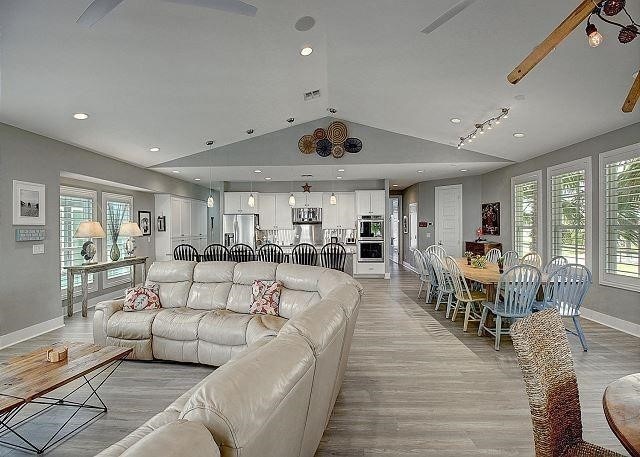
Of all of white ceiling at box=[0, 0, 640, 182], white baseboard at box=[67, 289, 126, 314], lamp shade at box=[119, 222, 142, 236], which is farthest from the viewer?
lamp shade at box=[119, 222, 142, 236]

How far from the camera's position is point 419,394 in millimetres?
3076

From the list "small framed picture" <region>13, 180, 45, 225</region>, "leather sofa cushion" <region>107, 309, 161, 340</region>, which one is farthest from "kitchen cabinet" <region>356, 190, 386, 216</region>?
"small framed picture" <region>13, 180, 45, 225</region>

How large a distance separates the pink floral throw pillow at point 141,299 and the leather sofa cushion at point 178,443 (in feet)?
11.6

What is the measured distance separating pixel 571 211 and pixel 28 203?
7.77 meters

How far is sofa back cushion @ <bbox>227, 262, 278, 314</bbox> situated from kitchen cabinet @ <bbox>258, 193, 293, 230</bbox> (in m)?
5.70

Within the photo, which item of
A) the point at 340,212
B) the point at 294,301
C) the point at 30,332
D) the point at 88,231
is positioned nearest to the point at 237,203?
the point at 340,212

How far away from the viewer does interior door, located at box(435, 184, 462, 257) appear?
988 centimetres

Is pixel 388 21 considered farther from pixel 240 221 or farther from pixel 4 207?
pixel 240 221

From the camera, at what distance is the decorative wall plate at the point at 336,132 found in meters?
7.36

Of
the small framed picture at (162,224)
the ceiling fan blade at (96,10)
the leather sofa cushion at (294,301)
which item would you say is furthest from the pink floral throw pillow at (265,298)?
the small framed picture at (162,224)

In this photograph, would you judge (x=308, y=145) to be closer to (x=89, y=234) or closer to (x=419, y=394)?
(x=89, y=234)

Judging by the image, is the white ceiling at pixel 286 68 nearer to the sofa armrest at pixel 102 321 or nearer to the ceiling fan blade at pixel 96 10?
the ceiling fan blade at pixel 96 10

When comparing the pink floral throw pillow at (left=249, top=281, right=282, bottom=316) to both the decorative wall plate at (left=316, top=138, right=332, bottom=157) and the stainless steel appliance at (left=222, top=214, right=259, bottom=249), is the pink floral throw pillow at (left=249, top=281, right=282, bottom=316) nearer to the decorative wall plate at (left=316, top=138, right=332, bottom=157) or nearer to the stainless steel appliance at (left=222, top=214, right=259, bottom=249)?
the decorative wall plate at (left=316, top=138, right=332, bottom=157)

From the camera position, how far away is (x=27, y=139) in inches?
187
